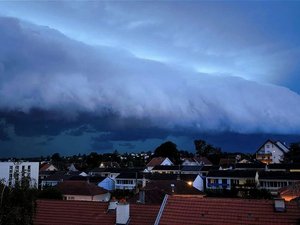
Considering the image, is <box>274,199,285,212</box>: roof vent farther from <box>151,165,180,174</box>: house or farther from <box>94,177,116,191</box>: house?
<box>151,165,180,174</box>: house

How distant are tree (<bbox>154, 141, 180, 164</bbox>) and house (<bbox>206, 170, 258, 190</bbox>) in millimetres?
66913

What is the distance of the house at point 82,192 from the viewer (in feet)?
211

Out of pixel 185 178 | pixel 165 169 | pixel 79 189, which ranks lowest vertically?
pixel 79 189

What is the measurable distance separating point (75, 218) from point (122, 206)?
174 inches

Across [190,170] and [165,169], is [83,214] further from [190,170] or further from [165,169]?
[165,169]

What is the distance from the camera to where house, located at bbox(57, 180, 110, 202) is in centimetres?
6431

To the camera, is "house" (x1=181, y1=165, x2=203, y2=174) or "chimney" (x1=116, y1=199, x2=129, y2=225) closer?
"chimney" (x1=116, y1=199, x2=129, y2=225)

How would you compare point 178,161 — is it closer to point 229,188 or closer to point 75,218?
point 229,188

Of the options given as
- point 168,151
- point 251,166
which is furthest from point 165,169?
point 168,151

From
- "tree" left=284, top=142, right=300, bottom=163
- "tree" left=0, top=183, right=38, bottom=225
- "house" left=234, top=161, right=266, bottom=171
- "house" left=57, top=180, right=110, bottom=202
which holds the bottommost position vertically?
"house" left=57, top=180, right=110, bottom=202

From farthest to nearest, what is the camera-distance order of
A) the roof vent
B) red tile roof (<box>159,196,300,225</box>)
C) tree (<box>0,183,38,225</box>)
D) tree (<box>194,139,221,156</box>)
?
1. tree (<box>194,139,221,156</box>)
2. the roof vent
3. red tile roof (<box>159,196,300,225</box>)
4. tree (<box>0,183,38,225</box>)

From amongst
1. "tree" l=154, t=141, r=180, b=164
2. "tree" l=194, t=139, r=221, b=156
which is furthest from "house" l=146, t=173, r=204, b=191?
"tree" l=194, t=139, r=221, b=156

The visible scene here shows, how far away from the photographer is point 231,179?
3482 inches

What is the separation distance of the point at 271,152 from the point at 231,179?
57495 millimetres
